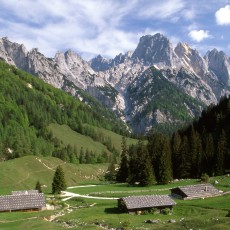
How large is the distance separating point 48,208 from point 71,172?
293 ft

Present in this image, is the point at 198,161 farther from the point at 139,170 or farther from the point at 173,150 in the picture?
the point at 139,170

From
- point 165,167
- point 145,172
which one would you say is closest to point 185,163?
point 165,167

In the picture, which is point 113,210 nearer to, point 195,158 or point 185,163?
point 185,163

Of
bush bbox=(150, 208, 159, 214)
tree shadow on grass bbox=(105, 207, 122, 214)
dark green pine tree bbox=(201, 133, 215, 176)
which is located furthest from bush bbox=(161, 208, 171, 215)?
dark green pine tree bbox=(201, 133, 215, 176)

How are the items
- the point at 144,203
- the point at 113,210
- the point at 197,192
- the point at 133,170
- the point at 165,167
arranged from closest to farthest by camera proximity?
1. the point at 144,203
2. the point at 113,210
3. the point at 197,192
4. the point at 165,167
5. the point at 133,170

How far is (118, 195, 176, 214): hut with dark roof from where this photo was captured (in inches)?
3221

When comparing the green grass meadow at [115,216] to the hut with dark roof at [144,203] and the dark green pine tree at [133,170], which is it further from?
the dark green pine tree at [133,170]

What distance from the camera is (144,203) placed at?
82.9 metres

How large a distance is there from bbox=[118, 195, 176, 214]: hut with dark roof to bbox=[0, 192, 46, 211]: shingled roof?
23.7 metres

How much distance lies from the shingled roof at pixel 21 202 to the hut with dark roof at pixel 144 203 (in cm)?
2375

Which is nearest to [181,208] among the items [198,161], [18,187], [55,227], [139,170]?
[55,227]

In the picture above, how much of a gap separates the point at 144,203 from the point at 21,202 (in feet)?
106

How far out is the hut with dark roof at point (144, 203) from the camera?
81.8 meters

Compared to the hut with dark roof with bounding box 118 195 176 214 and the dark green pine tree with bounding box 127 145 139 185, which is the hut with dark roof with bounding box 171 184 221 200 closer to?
the hut with dark roof with bounding box 118 195 176 214
